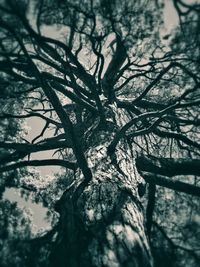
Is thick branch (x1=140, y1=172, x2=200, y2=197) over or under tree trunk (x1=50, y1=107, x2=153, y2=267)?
over

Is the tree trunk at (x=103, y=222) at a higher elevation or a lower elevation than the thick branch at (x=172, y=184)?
lower

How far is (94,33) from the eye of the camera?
4.38 metres

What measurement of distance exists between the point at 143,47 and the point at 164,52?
1.02 feet

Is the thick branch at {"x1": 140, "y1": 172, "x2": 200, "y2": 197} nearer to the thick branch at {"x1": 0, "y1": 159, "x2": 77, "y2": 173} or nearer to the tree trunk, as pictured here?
the tree trunk

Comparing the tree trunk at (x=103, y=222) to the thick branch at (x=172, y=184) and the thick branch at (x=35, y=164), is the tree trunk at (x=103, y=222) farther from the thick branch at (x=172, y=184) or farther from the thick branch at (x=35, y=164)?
the thick branch at (x=35, y=164)

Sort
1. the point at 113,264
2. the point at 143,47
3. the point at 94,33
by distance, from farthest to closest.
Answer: the point at 143,47, the point at 94,33, the point at 113,264

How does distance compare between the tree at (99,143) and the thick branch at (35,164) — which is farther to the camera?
the thick branch at (35,164)

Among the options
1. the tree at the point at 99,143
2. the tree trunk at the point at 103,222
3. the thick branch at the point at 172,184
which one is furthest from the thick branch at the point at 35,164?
the thick branch at the point at 172,184

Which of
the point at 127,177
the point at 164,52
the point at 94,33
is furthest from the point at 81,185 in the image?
the point at 164,52

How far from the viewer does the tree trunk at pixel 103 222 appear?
2.93 metres

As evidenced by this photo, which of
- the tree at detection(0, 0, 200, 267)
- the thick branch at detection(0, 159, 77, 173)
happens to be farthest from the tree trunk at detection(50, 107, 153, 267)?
the thick branch at detection(0, 159, 77, 173)

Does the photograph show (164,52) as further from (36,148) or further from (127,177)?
(36,148)

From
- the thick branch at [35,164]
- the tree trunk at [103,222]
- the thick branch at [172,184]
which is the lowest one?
the tree trunk at [103,222]

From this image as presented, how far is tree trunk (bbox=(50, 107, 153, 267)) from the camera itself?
2932 mm
